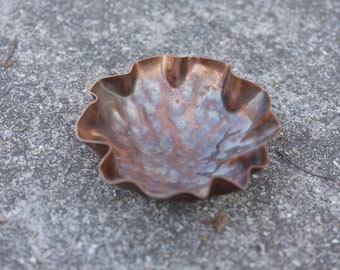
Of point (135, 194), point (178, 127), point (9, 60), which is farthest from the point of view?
point (9, 60)

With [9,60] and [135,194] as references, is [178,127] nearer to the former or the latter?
[135,194]

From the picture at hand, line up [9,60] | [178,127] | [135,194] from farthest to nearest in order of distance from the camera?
[9,60] < [178,127] < [135,194]

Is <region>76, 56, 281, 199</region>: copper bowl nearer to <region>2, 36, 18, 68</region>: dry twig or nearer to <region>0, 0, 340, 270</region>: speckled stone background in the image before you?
<region>0, 0, 340, 270</region>: speckled stone background

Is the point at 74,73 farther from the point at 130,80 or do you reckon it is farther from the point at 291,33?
the point at 291,33

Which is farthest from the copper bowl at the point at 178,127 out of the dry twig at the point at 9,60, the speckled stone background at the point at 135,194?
the dry twig at the point at 9,60

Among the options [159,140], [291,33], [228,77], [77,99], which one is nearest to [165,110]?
[159,140]

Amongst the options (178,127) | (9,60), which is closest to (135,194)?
(178,127)
